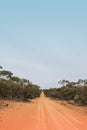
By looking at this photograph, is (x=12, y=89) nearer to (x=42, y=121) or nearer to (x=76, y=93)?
(x=76, y=93)

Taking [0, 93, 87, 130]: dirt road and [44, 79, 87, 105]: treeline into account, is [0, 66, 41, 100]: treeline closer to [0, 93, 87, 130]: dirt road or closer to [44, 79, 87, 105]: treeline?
[44, 79, 87, 105]: treeline

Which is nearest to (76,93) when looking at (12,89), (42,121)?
(12,89)

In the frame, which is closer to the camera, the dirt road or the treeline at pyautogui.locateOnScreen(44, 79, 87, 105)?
the dirt road

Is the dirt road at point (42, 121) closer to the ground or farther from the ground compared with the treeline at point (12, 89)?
closer to the ground

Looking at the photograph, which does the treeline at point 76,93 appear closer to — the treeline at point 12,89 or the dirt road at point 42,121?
the treeline at point 12,89

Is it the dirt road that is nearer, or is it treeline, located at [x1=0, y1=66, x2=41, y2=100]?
the dirt road

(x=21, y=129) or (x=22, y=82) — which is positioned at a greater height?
(x=22, y=82)

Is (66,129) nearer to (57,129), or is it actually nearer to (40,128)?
(57,129)

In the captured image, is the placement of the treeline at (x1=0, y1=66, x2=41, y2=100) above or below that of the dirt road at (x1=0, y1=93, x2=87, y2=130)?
above

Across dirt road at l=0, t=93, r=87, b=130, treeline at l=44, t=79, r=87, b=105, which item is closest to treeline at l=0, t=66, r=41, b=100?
treeline at l=44, t=79, r=87, b=105

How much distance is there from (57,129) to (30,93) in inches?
2606

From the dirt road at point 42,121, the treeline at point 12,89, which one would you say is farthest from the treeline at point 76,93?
the dirt road at point 42,121

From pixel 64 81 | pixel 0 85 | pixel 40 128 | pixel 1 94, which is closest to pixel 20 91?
pixel 1 94

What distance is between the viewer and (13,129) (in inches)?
573
